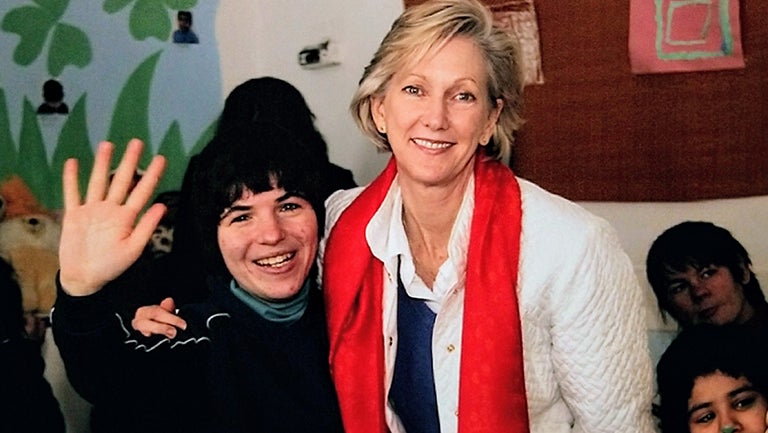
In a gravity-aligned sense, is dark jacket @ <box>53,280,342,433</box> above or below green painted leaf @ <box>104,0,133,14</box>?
below

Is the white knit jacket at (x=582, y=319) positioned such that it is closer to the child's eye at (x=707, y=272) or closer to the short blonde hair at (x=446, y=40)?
the short blonde hair at (x=446, y=40)

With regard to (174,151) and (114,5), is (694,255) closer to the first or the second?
(174,151)

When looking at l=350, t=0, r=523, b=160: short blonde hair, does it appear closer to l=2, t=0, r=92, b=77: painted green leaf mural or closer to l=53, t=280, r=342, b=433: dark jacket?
l=53, t=280, r=342, b=433: dark jacket

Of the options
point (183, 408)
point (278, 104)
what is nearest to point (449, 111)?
point (278, 104)

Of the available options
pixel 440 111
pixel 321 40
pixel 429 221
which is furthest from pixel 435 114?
pixel 321 40

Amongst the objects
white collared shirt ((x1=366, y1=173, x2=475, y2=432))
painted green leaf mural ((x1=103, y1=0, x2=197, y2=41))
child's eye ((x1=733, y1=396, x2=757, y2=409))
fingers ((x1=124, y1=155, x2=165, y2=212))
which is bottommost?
child's eye ((x1=733, y1=396, x2=757, y2=409))

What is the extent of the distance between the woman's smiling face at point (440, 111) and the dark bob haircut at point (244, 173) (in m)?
0.12

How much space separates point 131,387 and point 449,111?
1.73 ft

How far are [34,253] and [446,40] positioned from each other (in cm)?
73

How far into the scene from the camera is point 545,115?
1.60 meters

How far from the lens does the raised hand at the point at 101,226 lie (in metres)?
1.02

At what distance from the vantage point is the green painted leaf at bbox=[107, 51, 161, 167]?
1.53 meters

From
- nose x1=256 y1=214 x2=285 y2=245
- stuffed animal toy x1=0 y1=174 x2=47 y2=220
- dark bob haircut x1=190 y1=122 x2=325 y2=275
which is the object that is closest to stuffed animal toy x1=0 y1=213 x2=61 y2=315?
stuffed animal toy x1=0 y1=174 x2=47 y2=220

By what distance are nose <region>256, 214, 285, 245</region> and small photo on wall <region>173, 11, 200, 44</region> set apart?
61 cm
